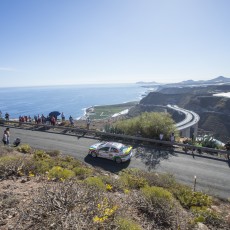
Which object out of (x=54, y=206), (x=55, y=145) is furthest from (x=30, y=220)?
(x=55, y=145)

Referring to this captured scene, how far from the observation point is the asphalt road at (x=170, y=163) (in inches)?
524

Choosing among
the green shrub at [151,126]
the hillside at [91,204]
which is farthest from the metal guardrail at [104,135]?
the hillside at [91,204]

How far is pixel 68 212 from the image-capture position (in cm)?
571

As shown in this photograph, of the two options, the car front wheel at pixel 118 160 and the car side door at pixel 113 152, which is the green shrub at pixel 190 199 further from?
the car side door at pixel 113 152

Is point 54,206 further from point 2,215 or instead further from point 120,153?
Answer: point 120,153

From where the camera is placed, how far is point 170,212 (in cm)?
722


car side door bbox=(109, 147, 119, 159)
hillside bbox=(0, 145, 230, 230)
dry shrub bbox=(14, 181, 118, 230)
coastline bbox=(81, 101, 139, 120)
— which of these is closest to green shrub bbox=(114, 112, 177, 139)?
car side door bbox=(109, 147, 119, 159)

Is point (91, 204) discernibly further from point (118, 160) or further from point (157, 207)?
point (118, 160)

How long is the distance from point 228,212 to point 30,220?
8391 millimetres

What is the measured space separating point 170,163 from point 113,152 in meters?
4.50

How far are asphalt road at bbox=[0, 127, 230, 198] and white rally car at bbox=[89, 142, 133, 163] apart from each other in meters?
0.40

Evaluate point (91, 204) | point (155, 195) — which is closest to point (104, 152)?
point (155, 195)

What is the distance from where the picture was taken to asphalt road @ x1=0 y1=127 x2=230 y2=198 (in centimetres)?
1331

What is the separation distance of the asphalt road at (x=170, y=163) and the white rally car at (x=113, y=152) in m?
0.40
